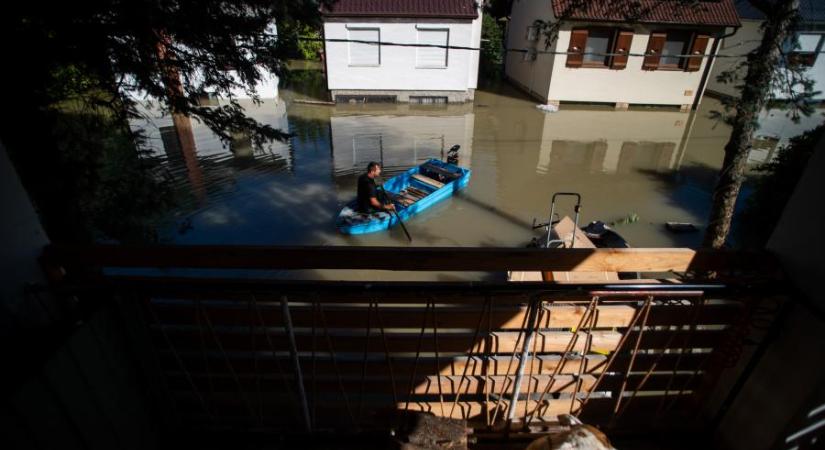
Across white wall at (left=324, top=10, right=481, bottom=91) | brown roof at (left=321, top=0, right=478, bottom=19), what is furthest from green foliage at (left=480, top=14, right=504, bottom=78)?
brown roof at (left=321, top=0, right=478, bottom=19)

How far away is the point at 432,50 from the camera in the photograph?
1578 cm

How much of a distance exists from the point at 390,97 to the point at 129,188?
13909 mm

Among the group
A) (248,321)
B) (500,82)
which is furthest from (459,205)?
(500,82)

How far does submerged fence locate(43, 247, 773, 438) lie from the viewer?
1.99m

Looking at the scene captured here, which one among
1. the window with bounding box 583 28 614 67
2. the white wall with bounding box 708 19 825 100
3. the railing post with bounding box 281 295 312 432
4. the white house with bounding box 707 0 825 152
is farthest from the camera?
the white wall with bounding box 708 19 825 100

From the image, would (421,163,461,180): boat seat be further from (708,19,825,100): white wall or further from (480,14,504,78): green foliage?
(480,14,504,78): green foliage

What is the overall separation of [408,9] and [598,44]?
7182 millimetres

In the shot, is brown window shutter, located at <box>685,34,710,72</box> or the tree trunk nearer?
the tree trunk

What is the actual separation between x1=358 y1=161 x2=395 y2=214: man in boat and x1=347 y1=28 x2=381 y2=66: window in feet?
33.1

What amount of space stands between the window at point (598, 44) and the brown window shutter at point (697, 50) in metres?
2.88

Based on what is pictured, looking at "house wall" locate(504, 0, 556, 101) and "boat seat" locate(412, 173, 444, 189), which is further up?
"house wall" locate(504, 0, 556, 101)

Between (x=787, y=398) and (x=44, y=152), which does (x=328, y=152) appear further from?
(x=787, y=398)

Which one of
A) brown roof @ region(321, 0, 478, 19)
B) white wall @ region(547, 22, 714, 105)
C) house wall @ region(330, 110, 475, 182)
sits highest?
brown roof @ region(321, 0, 478, 19)

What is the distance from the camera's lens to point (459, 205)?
8.31 m
